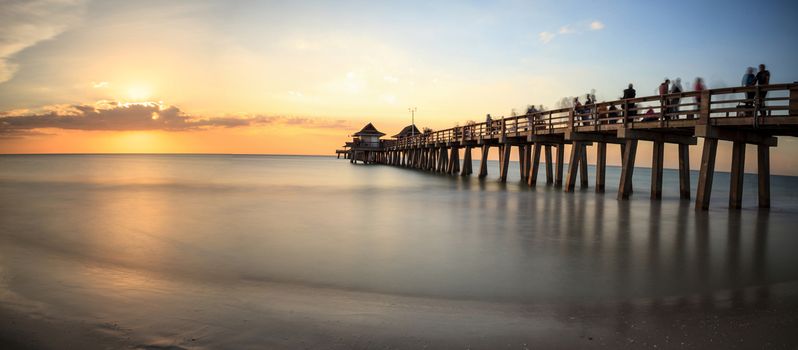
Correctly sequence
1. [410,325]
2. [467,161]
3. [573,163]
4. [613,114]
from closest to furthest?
1. [410,325]
2. [613,114]
3. [573,163]
4. [467,161]

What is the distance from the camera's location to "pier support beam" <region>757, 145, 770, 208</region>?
1516 centimetres

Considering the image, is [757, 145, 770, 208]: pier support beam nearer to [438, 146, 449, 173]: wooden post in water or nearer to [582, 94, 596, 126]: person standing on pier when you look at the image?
[582, 94, 596, 126]: person standing on pier

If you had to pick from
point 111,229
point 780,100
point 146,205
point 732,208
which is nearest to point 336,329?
point 111,229

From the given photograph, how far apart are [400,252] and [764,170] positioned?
40.1ft

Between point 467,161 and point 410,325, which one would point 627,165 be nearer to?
point 410,325

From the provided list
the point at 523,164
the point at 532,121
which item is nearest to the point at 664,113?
the point at 532,121

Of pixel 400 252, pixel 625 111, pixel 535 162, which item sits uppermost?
pixel 625 111

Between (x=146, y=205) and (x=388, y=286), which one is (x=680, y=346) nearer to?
(x=388, y=286)

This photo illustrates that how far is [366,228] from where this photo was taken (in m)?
13.5

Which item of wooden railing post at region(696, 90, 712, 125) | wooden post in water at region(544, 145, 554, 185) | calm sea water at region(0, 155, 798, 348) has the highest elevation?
wooden railing post at region(696, 90, 712, 125)

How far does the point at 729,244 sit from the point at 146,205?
1861 cm

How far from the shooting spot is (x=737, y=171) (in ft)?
49.7

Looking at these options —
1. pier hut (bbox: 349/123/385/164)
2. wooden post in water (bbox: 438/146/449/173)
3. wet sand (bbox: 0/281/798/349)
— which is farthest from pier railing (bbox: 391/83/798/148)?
pier hut (bbox: 349/123/385/164)

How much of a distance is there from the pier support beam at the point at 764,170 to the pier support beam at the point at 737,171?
509 mm
